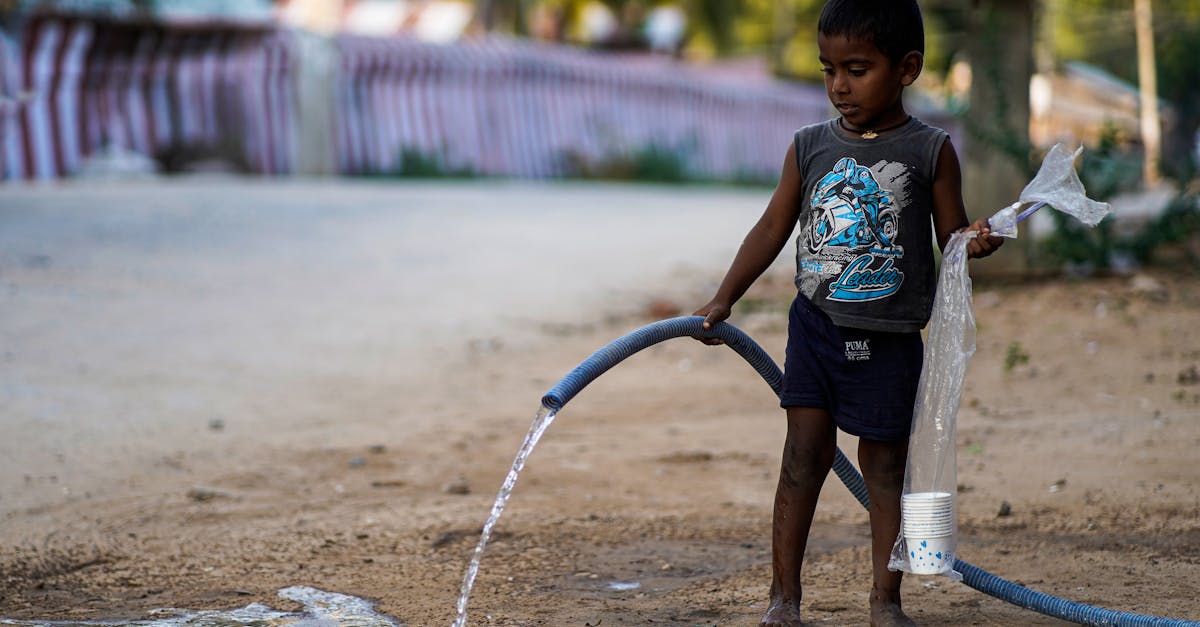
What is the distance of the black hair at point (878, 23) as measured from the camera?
2650 millimetres

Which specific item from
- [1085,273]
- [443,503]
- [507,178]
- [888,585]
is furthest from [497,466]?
[507,178]

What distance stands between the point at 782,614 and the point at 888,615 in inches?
9.6

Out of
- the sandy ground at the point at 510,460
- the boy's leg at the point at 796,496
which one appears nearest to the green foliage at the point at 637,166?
the sandy ground at the point at 510,460

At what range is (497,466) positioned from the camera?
4.55m

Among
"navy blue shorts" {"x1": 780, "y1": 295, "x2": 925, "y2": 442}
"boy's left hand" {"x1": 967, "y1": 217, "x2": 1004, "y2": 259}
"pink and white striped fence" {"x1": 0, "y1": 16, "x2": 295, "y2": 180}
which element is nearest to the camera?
"boy's left hand" {"x1": 967, "y1": 217, "x2": 1004, "y2": 259}

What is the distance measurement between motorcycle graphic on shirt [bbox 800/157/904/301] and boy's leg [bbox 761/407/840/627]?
1.05 feet

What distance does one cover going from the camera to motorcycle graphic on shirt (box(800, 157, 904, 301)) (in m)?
2.73

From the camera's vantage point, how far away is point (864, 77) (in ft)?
8.82

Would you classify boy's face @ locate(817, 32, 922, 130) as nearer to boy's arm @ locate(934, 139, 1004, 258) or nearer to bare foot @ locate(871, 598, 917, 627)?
boy's arm @ locate(934, 139, 1004, 258)

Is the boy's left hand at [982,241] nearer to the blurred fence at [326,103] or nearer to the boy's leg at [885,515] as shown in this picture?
the boy's leg at [885,515]

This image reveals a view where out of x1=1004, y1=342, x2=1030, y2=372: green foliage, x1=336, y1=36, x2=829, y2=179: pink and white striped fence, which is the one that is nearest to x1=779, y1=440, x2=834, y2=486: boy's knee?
x1=1004, y1=342, x2=1030, y2=372: green foliage

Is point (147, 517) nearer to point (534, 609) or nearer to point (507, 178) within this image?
point (534, 609)

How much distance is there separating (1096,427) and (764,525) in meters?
1.67

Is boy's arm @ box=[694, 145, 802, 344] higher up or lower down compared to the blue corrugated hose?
higher up
